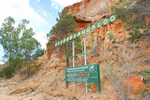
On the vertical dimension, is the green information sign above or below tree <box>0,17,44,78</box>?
below

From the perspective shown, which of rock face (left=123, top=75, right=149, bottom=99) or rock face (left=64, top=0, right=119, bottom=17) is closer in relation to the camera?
rock face (left=123, top=75, right=149, bottom=99)

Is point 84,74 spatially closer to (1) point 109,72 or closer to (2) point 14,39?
(1) point 109,72

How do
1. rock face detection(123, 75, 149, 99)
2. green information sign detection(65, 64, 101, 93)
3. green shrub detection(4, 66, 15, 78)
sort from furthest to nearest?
green shrub detection(4, 66, 15, 78), green information sign detection(65, 64, 101, 93), rock face detection(123, 75, 149, 99)

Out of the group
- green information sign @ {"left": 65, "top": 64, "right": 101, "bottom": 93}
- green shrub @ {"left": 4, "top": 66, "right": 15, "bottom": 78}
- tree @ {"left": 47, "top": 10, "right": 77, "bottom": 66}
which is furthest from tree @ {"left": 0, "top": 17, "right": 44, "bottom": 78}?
green information sign @ {"left": 65, "top": 64, "right": 101, "bottom": 93}

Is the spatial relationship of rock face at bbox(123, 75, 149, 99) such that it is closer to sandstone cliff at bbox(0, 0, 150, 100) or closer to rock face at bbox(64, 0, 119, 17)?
sandstone cliff at bbox(0, 0, 150, 100)

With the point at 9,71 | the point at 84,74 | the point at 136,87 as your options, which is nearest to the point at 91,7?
the point at 84,74

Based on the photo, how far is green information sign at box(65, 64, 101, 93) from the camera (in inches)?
265

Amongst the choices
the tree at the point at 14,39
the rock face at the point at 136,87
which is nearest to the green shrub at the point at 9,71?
the tree at the point at 14,39

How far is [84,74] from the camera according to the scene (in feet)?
24.4

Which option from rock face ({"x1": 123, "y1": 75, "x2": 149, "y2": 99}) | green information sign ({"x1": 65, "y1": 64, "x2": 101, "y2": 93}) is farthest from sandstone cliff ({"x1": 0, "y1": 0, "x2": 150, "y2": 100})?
green information sign ({"x1": 65, "y1": 64, "x2": 101, "y2": 93})

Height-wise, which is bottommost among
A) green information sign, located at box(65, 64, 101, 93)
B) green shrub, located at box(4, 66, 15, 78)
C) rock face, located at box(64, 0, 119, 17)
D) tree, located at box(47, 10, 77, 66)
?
green shrub, located at box(4, 66, 15, 78)

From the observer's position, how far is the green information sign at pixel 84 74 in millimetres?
6721

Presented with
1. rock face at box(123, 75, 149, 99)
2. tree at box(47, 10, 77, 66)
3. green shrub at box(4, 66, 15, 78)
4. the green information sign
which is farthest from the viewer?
green shrub at box(4, 66, 15, 78)

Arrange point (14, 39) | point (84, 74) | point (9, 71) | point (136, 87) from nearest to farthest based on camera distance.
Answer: point (136, 87) → point (84, 74) → point (9, 71) → point (14, 39)
